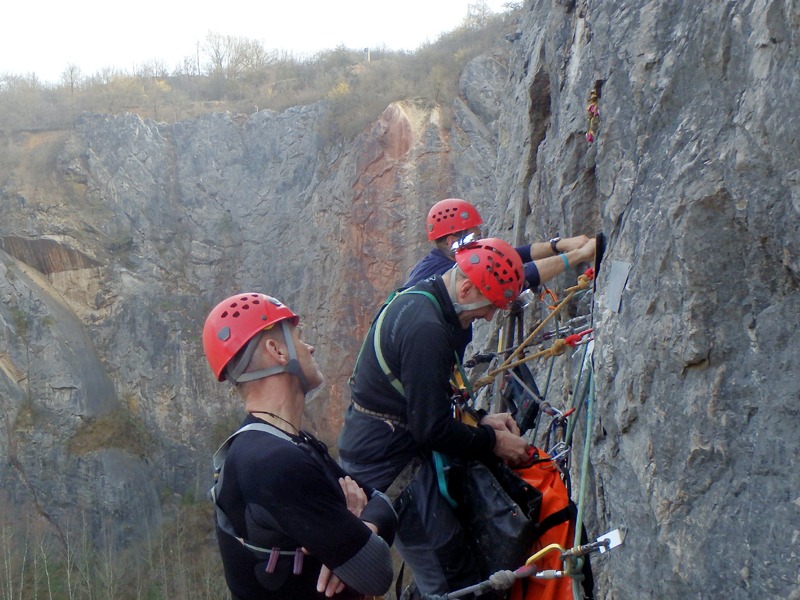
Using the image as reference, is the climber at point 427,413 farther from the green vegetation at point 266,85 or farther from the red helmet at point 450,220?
the green vegetation at point 266,85

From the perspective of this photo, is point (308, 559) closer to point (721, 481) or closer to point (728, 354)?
point (721, 481)

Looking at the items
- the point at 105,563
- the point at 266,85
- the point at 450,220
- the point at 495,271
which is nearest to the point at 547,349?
the point at 495,271

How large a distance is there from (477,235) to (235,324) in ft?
9.12

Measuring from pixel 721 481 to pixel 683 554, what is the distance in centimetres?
27

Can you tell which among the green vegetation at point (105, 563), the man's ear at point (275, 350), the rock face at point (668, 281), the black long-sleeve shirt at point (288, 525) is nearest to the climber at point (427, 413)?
the rock face at point (668, 281)

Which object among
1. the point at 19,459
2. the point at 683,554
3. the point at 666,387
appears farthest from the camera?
the point at 19,459

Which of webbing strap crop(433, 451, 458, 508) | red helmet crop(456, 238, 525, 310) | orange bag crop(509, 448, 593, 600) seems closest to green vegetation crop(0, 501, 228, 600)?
webbing strap crop(433, 451, 458, 508)

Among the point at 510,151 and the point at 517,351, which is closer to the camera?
the point at 517,351

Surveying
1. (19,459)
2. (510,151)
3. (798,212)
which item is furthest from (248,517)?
(19,459)

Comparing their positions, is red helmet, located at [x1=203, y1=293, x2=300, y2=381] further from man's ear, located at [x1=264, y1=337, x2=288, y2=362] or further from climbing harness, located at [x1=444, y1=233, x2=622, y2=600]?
climbing harness, located at [x1=444, y1=233, x2=622, y2=600]

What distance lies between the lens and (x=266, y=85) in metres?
26.2

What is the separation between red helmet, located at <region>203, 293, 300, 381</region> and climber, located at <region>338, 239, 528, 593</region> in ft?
2.44

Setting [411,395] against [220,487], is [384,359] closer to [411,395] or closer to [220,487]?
[411,395]

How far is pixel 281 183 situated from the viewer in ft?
72.2
